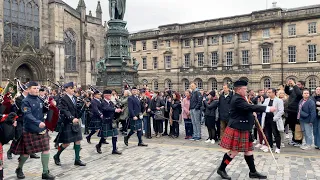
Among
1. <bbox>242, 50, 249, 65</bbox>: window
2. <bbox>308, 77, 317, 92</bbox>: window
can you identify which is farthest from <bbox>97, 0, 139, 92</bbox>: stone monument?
<bbox>242, 50, 249, 65</bbox>: window

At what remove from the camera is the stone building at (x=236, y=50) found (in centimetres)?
4078

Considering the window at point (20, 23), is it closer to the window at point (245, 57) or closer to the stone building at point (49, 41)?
the stone building at point (49, 41)

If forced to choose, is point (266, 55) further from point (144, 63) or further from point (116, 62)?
point (116, 62)

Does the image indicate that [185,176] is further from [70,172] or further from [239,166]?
[70,172]

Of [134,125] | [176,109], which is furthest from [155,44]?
[134,125]

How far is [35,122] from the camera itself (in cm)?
614

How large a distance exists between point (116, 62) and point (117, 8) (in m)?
3.12

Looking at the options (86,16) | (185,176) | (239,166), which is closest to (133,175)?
(185,176)

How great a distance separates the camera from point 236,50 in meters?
46.1

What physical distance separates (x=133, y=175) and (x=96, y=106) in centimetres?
301

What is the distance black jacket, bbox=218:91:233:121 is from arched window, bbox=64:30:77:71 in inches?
1199

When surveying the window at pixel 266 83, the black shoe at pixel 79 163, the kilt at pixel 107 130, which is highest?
the window at pixel 266 83

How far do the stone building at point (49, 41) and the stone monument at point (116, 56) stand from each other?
1751 cm

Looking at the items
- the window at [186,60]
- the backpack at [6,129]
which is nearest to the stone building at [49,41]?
the window at [186,60]
